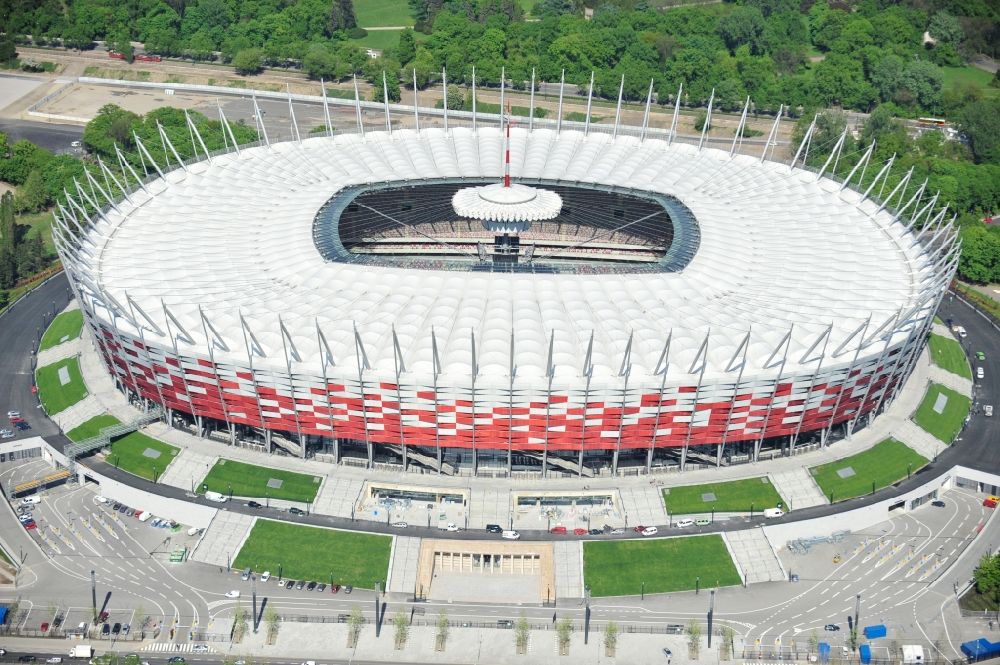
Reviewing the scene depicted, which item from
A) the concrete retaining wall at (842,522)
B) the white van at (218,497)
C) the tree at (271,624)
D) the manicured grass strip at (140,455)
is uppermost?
the manicured grass strip at (140,455)

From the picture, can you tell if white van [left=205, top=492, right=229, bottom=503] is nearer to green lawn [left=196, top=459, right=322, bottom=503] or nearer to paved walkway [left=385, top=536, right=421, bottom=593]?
green lawn [left=196, top=459, right=322, bottom=503]

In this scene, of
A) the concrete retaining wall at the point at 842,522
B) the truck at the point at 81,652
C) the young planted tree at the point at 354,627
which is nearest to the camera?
the truck at the point at 81,652

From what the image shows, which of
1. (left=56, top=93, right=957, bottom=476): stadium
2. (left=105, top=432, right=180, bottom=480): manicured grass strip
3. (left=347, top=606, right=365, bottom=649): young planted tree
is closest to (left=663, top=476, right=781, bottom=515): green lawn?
(left=56, top=93, right=957, bottom=476): stadium

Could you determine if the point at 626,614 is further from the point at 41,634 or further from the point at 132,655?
the point at 41,634

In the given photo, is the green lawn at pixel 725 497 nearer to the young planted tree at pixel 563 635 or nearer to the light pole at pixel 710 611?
the light pole at pixel 710 611

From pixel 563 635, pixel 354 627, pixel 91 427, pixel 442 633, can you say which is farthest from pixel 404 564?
pixel 91 427

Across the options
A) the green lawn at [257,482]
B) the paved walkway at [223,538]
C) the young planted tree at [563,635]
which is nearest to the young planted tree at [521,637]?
the young planted tree at [563,635]
